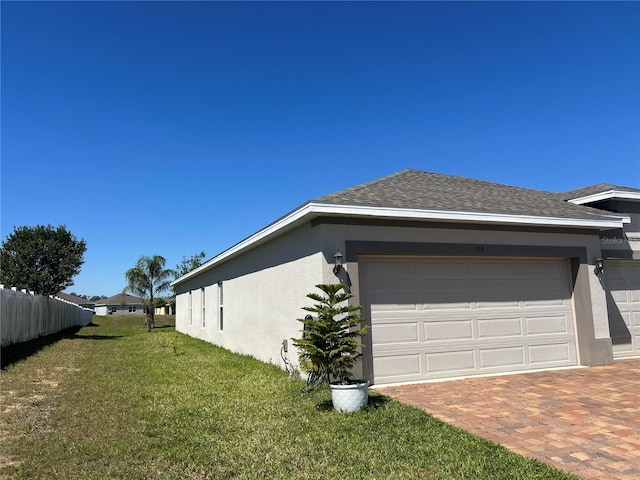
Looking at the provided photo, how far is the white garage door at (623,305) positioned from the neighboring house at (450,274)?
101 mm

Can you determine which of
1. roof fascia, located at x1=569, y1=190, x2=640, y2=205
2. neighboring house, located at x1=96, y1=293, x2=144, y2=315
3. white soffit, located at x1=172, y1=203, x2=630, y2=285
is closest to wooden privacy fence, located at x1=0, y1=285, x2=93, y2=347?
white soffit, located at x1=172, y1=203, x2=630, y2=285

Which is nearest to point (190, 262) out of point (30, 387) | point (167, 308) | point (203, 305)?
point (167, 308)

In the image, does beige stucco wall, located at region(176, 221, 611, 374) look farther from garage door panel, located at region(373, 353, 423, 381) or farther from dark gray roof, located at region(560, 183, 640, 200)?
Result: dark gray roof, located at region(560, 183, 640, 200)

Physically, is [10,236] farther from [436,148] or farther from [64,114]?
[436,148]

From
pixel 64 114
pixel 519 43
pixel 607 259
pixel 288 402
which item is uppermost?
pixel 519 43

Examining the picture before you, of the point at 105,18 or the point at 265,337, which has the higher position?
the point at 105,18

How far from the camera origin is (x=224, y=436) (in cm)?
488

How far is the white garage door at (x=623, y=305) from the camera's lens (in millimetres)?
10016

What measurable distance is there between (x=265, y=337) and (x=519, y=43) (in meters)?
10.8

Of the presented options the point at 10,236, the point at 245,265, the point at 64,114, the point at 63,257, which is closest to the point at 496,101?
the point at 245,265

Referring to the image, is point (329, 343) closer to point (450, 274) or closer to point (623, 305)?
point (450, 274)

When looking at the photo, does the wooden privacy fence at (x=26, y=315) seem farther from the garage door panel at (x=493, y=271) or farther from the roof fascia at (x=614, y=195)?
the roof fascia at (x=614, y=195)

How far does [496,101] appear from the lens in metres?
13.6

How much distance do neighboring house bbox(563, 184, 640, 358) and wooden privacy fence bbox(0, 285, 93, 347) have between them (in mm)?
17150
